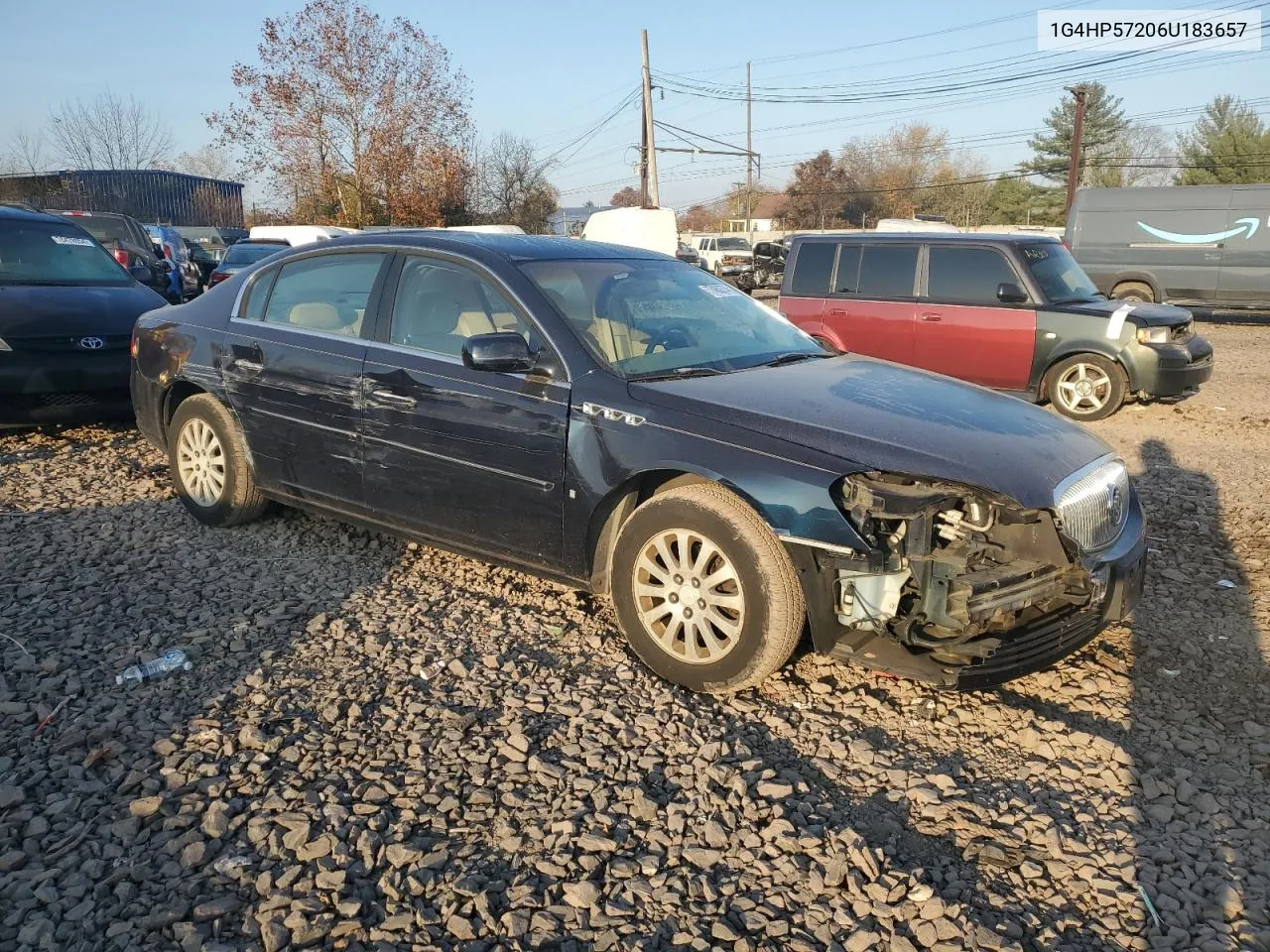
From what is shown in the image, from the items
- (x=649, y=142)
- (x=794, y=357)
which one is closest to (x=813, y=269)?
(x=794, y=357)

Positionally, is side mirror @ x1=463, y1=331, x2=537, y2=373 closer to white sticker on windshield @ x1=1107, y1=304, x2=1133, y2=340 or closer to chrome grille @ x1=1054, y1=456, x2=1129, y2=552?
chrome grille @ x1=1054, y1=456, x2=1129, y2=552

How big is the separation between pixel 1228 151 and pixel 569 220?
28.4 meters

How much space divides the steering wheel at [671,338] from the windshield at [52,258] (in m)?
5.96

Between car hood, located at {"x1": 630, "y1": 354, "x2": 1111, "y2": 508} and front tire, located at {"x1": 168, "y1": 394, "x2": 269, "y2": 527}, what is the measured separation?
2.62m

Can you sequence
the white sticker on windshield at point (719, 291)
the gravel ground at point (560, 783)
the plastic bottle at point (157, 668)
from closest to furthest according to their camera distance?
the gravel ground at point (560, 783) < the plastic bottle at point (157, 668) < the white sticker on windshield at point (719, 291)

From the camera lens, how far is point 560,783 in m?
2.97

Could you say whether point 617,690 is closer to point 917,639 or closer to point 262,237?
point 917,639

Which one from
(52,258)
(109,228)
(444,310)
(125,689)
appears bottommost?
(125,689)

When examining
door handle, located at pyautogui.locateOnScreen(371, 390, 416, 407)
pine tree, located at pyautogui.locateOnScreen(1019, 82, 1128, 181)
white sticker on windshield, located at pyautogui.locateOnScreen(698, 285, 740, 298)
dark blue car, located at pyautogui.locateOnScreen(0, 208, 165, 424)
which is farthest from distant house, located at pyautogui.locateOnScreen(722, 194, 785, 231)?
door handle, located at pyautogui.locateOnScreen(371, 390, 416, 407)

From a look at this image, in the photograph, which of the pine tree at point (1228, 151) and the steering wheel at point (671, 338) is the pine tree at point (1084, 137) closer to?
the pine tree at point (1228, 151)

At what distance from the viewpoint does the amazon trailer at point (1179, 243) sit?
17.1 meters

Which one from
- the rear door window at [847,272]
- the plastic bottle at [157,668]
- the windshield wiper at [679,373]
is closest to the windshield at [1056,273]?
the rear door window at [847,272]

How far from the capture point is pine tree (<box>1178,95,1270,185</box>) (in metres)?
39.1

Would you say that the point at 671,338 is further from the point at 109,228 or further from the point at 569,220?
the point at 569,220
